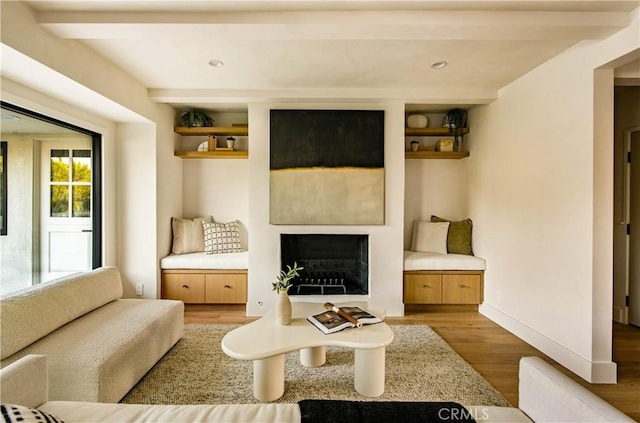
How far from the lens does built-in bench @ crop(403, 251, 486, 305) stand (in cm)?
346

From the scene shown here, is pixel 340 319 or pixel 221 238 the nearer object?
pixel 340 319

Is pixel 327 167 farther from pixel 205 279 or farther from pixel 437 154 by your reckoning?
pixel 205 279

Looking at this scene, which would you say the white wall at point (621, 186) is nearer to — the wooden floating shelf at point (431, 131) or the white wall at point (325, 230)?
the wooden floating shelf at point (431, 131)

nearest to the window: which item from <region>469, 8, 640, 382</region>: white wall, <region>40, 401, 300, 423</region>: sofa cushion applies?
<region>40, 401, 300, 423</region>: sofa cushion

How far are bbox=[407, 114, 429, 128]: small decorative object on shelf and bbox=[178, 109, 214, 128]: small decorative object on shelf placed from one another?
2.61m

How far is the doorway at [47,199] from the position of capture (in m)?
2.32

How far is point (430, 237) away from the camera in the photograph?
3832mm

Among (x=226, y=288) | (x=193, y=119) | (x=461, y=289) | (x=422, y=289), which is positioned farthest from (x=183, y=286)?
(x=461, y=289)

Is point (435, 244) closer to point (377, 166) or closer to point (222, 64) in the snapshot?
point (377, 166)

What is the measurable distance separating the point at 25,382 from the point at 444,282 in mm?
3480

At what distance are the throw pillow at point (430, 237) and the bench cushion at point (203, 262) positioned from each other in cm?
220

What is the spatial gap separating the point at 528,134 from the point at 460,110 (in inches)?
49.4

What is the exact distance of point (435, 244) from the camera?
12.4 ft

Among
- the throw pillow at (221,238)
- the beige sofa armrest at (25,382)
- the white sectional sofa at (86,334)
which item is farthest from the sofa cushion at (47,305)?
the throw pillow at (221,238)
